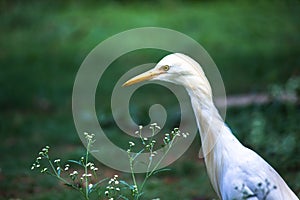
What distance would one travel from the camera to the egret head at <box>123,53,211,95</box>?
166 inches

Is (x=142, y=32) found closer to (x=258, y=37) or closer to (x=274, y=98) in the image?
(x=258, y=37)

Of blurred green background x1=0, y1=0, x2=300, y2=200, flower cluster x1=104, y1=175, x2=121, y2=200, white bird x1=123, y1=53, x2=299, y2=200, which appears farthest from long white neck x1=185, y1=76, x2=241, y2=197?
blurred green background x1=0, y1=0, x2=300, y2=200

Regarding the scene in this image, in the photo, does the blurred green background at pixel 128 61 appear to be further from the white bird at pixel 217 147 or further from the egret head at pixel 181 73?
the egret head at pixel 181 73

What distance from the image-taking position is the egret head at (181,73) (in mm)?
4223

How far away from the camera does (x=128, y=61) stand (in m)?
12.6

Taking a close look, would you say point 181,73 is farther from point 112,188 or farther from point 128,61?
point 128,61

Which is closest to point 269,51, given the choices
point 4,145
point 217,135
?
point 4,145

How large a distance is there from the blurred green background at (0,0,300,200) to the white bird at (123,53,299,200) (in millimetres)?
1467

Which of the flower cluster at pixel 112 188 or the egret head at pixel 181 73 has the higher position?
the egret head at pixel 181 73

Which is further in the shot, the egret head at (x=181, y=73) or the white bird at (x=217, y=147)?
the egret head at (x=181, y=73)

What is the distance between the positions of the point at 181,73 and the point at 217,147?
1.71ft

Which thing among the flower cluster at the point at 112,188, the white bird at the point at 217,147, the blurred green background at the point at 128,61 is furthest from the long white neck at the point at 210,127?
the blurred green background at the point at 128,61

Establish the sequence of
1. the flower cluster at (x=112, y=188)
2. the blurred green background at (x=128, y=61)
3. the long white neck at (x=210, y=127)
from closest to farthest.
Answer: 1. the flower cluster at (x=112, y=188)
2. the long white neck at (x=210, y=127)
3. the blurred green background at (x=128, y=61)

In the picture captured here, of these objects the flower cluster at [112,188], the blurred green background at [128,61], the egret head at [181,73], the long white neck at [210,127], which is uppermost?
the egret head at [181,73]
